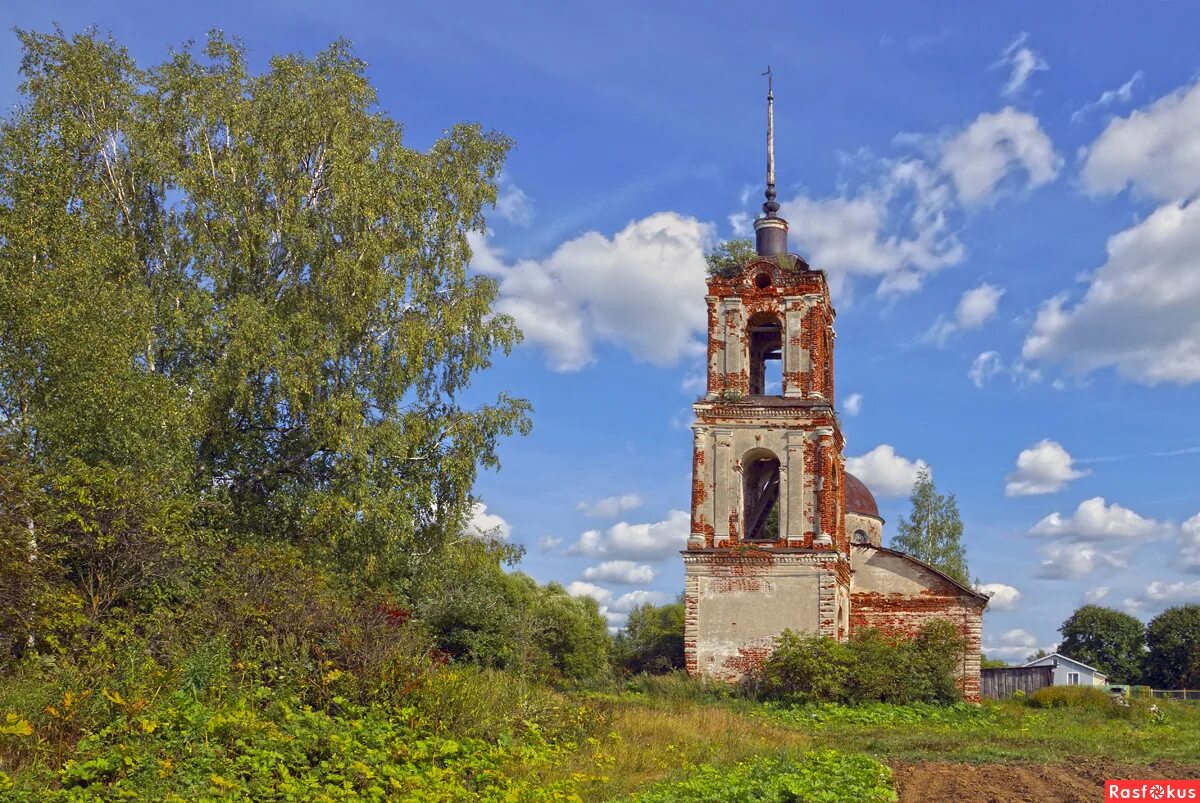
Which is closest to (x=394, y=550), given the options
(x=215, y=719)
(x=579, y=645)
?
(x=215, y=719)

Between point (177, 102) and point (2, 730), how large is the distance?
16543mm

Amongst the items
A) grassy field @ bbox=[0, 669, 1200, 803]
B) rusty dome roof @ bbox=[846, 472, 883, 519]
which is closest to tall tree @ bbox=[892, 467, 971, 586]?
rusty dome roof @ bbox=[846, 472, 883, 519]

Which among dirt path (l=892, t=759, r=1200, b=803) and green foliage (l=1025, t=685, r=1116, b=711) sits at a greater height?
green foliage (l=1025, t=685, r=1116, b=711)

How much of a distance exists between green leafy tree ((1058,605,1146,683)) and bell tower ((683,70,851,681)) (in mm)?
52029

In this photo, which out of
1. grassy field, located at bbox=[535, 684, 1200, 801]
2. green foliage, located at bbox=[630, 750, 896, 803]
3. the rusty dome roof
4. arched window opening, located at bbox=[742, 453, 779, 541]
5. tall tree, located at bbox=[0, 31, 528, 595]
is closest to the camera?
green foliage, located at bbox=[630, 750, 896, 803]

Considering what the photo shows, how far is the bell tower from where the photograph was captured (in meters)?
30.4

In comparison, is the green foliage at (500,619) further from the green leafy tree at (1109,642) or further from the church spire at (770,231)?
the green leafy tree at (1109,642)

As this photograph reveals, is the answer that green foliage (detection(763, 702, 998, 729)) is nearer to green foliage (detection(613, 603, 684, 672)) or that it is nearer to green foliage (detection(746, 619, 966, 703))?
green foliage (detection(746, 619, 966, 703))

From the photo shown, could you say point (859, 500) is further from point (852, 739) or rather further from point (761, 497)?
point (852, 739)

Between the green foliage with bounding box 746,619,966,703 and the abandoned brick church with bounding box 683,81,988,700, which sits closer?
the green foliage with bounding box 746,619,966,703

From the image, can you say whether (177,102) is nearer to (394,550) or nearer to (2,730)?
(394,550)

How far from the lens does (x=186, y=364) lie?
22.2 m

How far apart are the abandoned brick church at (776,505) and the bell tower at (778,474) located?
3 cm

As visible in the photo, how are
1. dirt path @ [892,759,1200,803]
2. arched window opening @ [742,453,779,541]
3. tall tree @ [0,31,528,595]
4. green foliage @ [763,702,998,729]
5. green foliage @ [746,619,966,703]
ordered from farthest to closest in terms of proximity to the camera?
arched window opening @ [742,453,779,541]
green foliage @ [746,619,966,703]
green foliage @ [763,702,998,729]
tall tree @ [0,31,528,595]
dirt path @ [892,759,1200,803]
